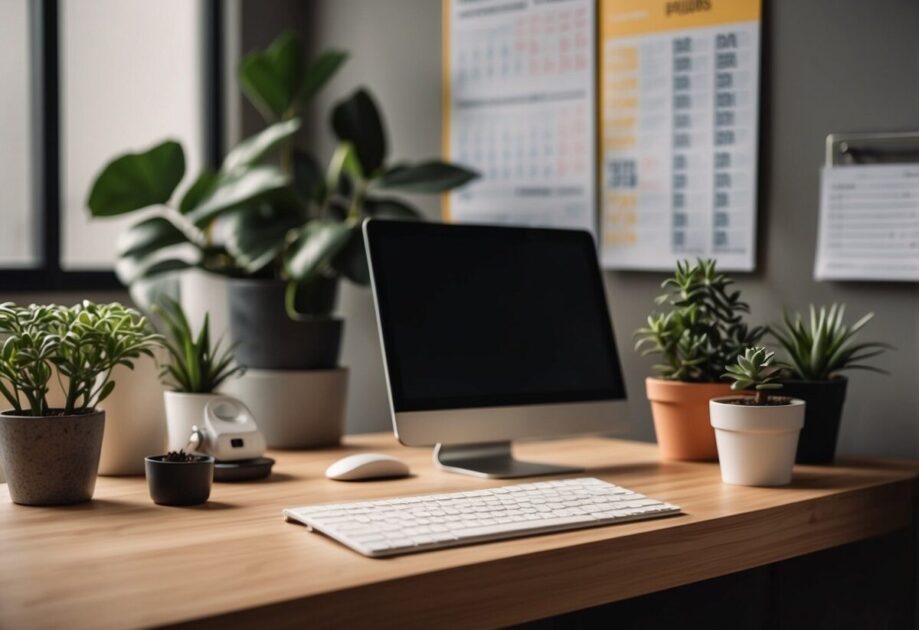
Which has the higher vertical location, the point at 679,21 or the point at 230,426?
the point at 679,21

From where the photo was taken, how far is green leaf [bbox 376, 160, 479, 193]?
7.95 ft

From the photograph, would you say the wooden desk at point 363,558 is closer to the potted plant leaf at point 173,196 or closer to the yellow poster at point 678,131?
the yellow poster at point 678,131

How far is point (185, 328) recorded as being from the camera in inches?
73.9

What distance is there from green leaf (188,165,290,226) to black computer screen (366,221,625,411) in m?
0.54

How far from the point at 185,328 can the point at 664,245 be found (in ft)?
3.04

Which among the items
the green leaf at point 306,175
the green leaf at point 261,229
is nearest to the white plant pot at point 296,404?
the green leaf at point 261,229

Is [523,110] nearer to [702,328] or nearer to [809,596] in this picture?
[702,328]

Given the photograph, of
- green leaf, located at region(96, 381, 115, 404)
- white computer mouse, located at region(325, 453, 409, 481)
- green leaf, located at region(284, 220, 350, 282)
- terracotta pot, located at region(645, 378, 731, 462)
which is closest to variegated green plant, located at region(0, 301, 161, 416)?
green leaf, located at region(96, 381, 115, 404)

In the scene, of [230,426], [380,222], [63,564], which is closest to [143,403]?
[230,426]

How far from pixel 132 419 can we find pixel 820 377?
1090mm

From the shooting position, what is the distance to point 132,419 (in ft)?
5.65

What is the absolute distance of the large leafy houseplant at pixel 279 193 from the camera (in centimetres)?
228

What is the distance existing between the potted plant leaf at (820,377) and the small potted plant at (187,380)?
0.92 meters

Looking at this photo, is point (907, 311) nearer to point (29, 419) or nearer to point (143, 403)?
point (143, 403)
